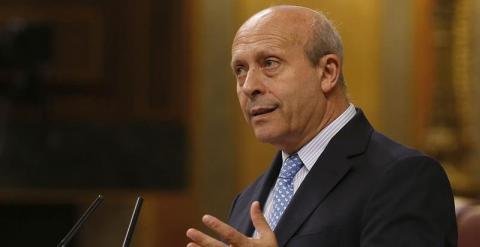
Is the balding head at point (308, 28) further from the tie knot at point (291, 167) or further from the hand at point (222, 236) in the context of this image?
the hand at point (222, 236)

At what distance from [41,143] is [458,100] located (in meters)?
1.88

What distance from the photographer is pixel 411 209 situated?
184 cm

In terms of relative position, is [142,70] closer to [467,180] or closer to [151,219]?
[151,219]

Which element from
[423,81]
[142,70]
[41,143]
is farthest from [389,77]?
[41,143]

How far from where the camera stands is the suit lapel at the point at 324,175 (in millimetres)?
1979

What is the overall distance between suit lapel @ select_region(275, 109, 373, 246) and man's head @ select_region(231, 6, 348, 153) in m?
0.08

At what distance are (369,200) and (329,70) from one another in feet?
1.11

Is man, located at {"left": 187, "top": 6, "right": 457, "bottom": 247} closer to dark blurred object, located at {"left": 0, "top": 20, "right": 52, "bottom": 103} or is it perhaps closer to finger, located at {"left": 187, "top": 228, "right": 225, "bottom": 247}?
finger, located at {"left": 187, "top": 228, "right": 225, "bottom": 247}

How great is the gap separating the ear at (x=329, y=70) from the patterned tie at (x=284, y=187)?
17cm

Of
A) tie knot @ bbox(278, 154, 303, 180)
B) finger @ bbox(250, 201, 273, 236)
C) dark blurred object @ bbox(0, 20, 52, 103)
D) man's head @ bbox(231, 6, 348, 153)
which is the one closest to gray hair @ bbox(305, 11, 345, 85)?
man's head @ bbox(231, 6, 348, 153)

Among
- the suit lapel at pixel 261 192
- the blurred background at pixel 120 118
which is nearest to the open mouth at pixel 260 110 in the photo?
the suit lapel at pixel 261 192

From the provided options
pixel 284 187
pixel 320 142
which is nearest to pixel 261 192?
pixel 284 187

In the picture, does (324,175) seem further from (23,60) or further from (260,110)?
(23,60)

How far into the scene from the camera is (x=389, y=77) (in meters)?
4.36
